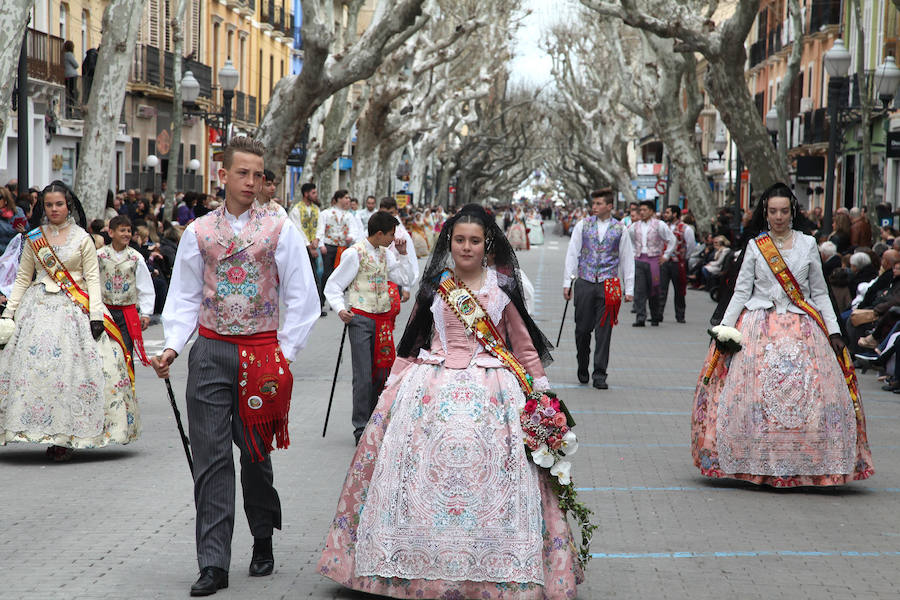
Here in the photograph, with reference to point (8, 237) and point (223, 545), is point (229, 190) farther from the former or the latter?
point (8, 237)

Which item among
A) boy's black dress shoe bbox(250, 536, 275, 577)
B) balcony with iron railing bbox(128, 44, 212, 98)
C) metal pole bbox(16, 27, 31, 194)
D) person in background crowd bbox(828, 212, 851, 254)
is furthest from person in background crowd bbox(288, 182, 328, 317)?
balcony with iron railing bbox(128, 44, 212, 98)

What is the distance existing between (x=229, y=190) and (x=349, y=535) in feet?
5.07

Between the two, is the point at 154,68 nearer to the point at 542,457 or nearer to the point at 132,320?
the point at 132,320

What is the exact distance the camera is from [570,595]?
17.8 feet

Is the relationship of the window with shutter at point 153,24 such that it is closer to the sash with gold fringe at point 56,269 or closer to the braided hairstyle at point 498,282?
the sash with gold fringe at point 56,269

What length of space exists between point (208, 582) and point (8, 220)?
11253mm

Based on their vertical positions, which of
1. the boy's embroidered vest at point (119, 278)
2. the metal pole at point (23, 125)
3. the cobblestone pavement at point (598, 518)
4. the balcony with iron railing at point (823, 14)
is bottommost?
the cobblestone pavement at point (598, 518)

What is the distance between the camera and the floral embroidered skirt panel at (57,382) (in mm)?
9047

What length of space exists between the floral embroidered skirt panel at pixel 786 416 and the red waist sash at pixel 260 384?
3.36 meters

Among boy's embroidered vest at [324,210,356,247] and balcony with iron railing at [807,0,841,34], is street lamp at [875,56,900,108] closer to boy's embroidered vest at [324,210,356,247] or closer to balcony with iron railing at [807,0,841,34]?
boy's embroidered vest at [324,210,356,247]

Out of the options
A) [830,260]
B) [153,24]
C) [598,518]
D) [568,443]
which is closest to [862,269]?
[830,260]

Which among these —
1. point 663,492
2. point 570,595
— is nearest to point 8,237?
point 663,492

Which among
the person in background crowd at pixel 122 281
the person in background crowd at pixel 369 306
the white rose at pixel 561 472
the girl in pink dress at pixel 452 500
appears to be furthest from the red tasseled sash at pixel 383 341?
the white rose at pixel 561 472

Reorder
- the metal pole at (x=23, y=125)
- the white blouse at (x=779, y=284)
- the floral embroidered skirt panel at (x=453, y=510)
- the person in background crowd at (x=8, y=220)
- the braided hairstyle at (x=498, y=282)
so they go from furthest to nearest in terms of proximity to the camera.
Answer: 1. the metal pole at (x=23, y=125)
2. the person in background crowd at (x=8, y=220)
3. the white blouse at (x=779, y=284)
4. the braided hairstyle at (x=498, y=282)
5. the floral embroidered skirt panel at (x=453, y=510)
